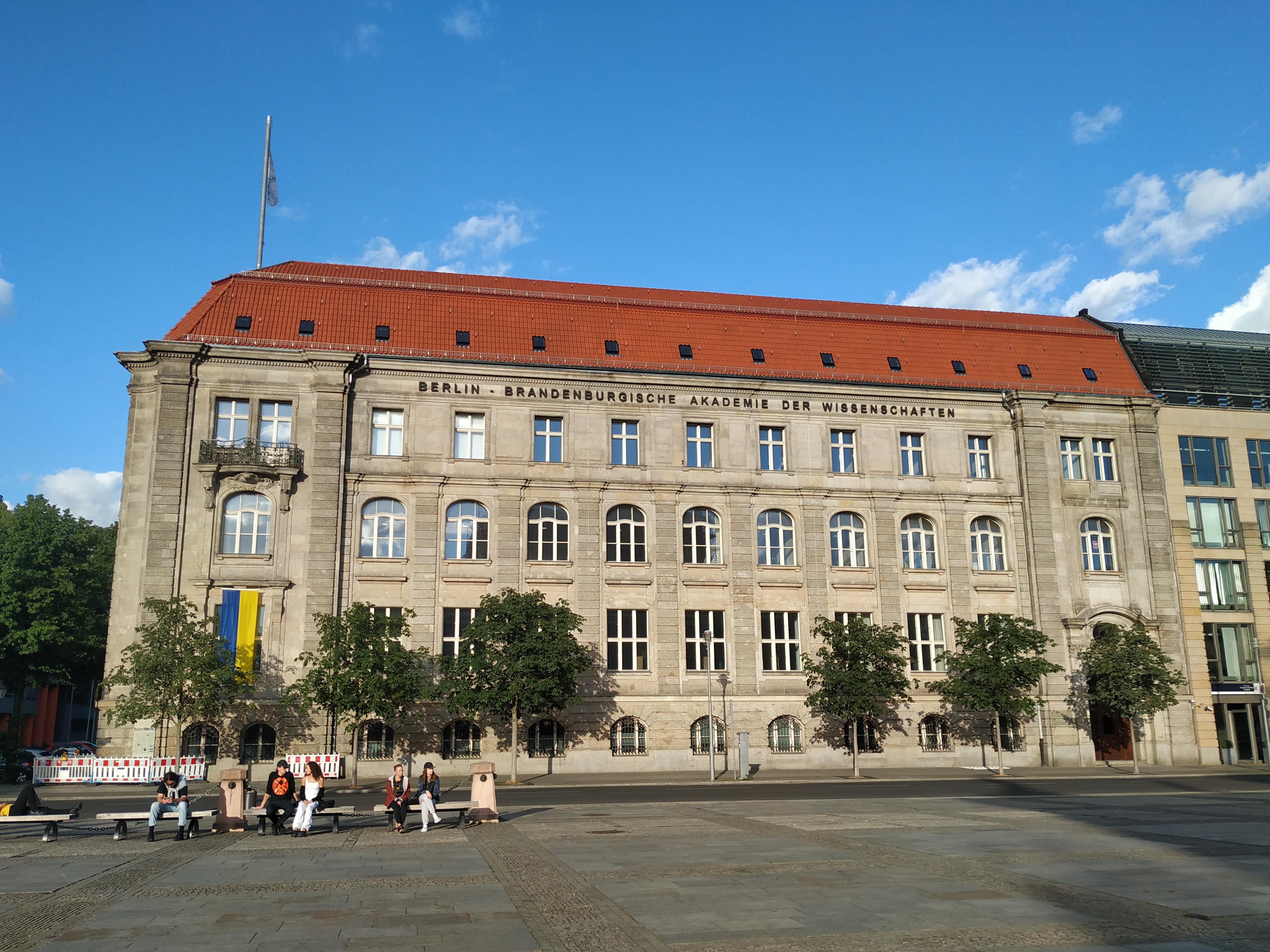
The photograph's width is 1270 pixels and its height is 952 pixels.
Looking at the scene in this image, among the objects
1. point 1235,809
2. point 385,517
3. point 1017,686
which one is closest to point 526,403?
point 385,517

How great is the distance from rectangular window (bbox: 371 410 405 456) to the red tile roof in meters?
2.86

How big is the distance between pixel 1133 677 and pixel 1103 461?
40.9ft

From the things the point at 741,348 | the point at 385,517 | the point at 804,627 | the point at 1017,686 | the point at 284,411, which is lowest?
the point at 1017,686

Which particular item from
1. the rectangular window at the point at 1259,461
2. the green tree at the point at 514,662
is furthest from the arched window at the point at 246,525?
the rectangular window at the point at 1259,461

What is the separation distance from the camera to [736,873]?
16.5 metres

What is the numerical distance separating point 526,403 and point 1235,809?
31487 mm

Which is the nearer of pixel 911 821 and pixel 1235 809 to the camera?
pixel 911 821

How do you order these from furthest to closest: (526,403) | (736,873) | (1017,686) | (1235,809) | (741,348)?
(741,348), (526,403), (1017,686), (1235,809), (736,873)

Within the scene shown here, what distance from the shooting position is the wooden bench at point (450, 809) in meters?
23.5

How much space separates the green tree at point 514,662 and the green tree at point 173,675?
332 inches

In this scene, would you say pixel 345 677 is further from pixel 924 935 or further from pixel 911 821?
pixel 924 935

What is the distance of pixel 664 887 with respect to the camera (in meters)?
15.3

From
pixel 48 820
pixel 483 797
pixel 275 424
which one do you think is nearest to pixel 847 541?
pixel 275 424

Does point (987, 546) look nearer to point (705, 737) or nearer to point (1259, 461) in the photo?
point (1259, 461)
